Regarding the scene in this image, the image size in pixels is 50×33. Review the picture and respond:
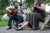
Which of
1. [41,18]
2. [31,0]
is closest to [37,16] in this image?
[41,18]

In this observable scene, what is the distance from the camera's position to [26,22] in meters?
7.72

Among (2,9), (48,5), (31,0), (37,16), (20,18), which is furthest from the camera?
(2,9)

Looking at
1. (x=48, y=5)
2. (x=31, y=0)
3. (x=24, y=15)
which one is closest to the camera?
(x=24, y=15)

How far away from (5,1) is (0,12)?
1488 millimetres

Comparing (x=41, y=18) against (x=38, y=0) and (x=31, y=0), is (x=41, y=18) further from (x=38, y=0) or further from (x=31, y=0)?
(x=31, y=0)

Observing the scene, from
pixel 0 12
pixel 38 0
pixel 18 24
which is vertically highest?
pixel 38 0

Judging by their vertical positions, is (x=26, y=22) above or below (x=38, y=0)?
below

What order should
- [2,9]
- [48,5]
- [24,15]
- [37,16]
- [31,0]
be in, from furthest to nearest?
1. [2,9]
2. [48,5]
3. [31,0]
4. [24,15]
5. [37,16]

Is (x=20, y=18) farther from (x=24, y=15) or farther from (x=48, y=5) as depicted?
(x=48, y=5)

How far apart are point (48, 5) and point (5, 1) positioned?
4.06 meters

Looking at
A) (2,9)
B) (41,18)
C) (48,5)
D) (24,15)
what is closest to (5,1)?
(2,9)

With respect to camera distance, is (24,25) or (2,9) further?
(2,9)

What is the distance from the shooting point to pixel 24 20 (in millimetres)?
7898

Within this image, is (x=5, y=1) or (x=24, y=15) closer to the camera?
(x=24, y=15)
